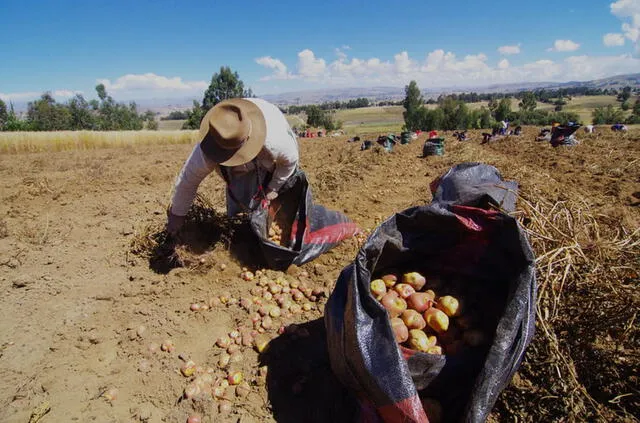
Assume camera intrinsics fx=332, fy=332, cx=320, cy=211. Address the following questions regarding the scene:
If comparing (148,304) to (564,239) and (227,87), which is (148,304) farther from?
(227,87)

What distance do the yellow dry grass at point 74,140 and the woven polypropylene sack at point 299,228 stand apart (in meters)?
18.5

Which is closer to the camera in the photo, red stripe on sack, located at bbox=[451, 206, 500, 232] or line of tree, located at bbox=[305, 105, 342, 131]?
red stripe on sack, located at bbox=[451, 206, 500, 232]

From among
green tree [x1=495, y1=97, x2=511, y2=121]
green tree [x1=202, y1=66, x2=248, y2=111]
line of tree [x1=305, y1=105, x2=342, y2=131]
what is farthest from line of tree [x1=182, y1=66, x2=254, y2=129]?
green tree [x1=495, y1=97, x2=511, y2=121]

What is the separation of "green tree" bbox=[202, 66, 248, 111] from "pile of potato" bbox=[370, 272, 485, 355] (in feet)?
147

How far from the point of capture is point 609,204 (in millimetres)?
4953

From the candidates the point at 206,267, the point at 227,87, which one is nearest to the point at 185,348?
the point at 206,267

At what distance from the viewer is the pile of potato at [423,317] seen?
1.71 meters

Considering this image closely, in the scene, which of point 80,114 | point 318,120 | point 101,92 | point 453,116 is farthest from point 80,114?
point 453,116

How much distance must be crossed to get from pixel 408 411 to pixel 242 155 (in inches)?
79.7

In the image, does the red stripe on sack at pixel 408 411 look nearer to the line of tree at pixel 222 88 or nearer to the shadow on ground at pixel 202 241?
the shadow on ground at pixel 202 241

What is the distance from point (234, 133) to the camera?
98.2 inches

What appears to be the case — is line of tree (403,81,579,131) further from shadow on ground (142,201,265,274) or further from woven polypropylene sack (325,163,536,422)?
woven polypropylene sack (325,163,536,422)

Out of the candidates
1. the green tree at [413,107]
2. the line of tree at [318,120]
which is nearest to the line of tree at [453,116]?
the green tree at [413,107]

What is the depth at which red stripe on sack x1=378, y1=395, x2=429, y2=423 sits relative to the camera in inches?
52.8
